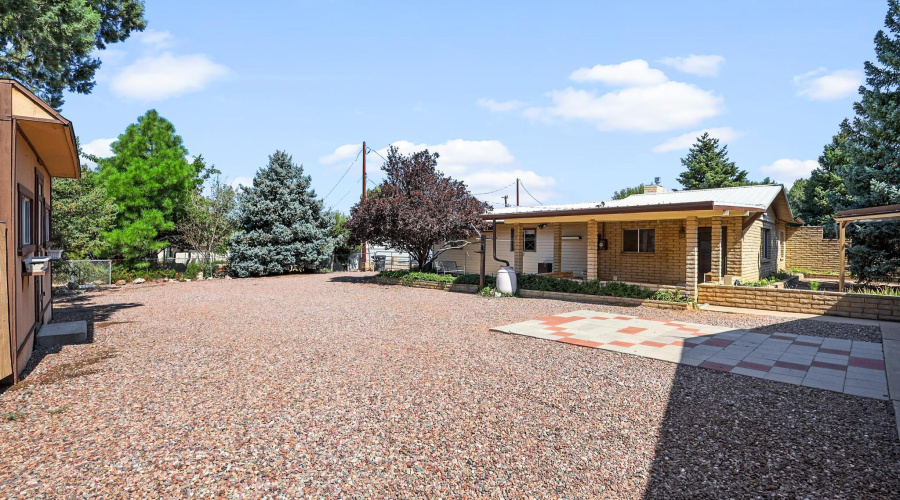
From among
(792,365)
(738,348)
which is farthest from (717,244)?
(792,365)

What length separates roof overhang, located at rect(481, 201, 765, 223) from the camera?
1074 cm

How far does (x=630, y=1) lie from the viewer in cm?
919

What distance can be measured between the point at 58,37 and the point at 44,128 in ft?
19.0

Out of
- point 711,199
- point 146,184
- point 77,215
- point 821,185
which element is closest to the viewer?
point 711,199

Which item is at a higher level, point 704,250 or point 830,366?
point 704,250

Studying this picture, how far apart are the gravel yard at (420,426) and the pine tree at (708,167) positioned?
115 feet

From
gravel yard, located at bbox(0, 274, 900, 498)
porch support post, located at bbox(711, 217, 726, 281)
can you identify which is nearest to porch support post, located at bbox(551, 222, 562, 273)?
porch support post, located at bbox(711, 217, 726, 281)

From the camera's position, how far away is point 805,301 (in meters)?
10.5

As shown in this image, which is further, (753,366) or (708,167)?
(708,167)

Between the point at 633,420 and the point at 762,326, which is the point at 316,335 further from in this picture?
the point at 762,326

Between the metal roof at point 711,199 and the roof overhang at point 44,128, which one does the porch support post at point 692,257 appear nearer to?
the metal roof at point 711,199

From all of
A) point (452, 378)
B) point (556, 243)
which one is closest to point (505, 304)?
point (556, 243)

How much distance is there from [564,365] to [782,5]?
8082 mm

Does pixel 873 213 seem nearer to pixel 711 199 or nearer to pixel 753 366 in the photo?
pixel 711 199
